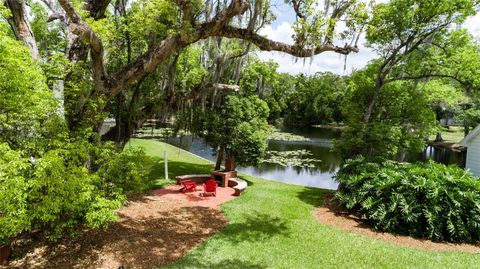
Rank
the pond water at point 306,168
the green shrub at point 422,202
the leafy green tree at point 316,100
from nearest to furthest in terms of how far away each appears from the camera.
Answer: the green shrub at point 422,202 < the pond water at point 306,168 < the leafy green tree at point 316,100

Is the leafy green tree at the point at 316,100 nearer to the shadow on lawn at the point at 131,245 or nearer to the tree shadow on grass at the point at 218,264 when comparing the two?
the shadow on lawn at the point at 131,245

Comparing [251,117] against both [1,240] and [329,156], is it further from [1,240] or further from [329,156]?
[329,156]

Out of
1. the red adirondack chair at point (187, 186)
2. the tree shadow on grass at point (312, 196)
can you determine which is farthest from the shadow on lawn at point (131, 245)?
the tree shadow on grass at point (312, 196)

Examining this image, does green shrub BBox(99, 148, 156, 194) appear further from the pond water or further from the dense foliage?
the pond water

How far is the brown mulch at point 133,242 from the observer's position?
6.71 m

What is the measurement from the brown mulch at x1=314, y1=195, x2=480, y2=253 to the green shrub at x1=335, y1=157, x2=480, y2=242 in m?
0.25

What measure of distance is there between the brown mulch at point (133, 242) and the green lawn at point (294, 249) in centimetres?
51

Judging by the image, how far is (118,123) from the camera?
12703 mm

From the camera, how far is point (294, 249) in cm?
785

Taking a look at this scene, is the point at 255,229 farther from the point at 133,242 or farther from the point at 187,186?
the point at 187,186

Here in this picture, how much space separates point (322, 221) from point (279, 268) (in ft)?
12.2

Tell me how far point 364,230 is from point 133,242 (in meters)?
6.43

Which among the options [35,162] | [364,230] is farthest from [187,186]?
[35,162]

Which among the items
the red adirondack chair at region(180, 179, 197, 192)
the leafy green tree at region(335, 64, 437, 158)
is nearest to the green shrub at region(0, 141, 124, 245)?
the red adirondack chair at region(180, 179, 197, 192)
